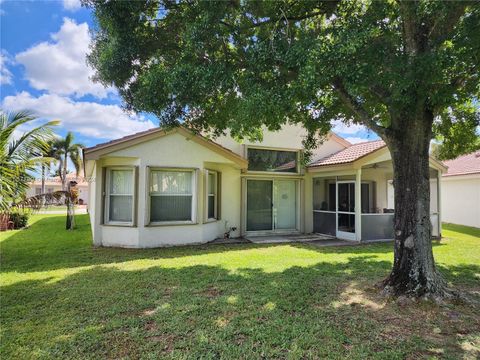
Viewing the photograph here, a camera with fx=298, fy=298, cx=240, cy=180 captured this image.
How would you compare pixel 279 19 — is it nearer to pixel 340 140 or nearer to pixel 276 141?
pixel 276 141

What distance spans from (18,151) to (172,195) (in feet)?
16.1

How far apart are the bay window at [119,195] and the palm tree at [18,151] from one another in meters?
2.61

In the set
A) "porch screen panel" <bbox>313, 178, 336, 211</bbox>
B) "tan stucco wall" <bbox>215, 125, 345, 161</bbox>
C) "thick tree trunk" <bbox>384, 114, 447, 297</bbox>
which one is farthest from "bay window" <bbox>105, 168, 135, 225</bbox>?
"porch screen panel" <bbox>313, 178, 336, 211</bbox>

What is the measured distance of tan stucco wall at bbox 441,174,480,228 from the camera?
718 inches

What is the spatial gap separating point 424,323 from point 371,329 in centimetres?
95

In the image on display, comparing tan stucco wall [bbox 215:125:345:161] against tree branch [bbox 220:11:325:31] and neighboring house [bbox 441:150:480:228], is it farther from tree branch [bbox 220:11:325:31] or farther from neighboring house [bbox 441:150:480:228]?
neighboring house [bbox 441:150:480:228]

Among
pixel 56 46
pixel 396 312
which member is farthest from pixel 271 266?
pixel 56 46

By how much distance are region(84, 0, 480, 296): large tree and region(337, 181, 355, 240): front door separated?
6.19 meters

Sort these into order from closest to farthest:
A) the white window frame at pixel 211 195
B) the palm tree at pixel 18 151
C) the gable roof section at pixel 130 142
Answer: the palm tree at pixel 18 151
the gable roof section at pixel 130 142
the white window frame at pixel 211 195

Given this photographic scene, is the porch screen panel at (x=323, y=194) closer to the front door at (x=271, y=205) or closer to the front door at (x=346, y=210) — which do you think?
the front door at (x=346, y=210)

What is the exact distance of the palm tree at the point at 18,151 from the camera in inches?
284

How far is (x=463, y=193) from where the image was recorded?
19328 mm

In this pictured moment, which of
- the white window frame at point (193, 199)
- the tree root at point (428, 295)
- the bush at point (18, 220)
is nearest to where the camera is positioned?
the tree root at point (428, 295)

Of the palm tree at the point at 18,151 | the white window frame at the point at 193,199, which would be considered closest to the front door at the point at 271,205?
the white window frame at the point at 193,199
